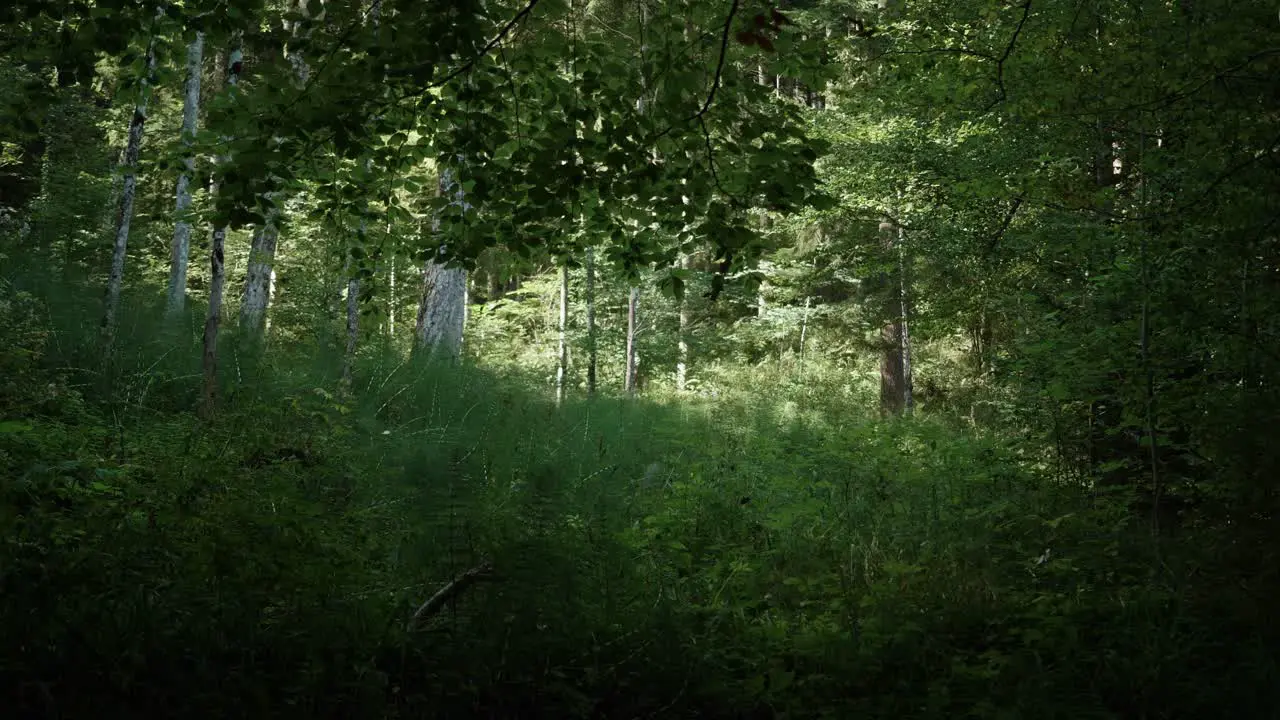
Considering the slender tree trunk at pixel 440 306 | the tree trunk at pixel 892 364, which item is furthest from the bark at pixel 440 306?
the tree trunk at pixel 892 364

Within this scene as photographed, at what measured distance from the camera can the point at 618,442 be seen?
30.6 feet

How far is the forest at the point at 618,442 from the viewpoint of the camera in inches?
139

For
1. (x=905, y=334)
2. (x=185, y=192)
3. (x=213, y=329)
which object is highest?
(x=185, y=192)

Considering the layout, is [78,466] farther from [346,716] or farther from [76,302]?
[76,302]

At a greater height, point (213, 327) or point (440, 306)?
point (440, 306)

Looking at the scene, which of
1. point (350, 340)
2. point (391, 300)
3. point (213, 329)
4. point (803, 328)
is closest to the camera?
point (213, 329)

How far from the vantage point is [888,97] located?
8.52 metres

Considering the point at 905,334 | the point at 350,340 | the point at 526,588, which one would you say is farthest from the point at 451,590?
the point at 905,334

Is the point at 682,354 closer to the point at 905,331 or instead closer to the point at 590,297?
the point at 590,297

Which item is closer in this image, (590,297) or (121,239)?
(121,239)

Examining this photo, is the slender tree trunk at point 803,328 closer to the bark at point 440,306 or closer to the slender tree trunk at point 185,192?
the bark at point 440,306

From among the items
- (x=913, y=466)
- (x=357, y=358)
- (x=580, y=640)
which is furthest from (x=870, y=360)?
(x=580, y=640)

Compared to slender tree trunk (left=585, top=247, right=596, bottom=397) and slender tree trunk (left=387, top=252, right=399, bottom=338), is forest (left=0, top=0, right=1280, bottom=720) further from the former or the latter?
slender tree trunk (left=585, top=247, right=596, bottom=397)

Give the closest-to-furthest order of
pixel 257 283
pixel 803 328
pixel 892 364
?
pixel 257 283
pixel 892 364
pixel 803 328
